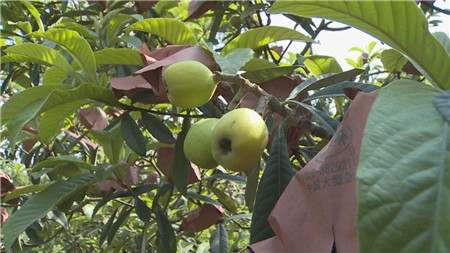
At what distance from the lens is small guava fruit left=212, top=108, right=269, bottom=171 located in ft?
2.19

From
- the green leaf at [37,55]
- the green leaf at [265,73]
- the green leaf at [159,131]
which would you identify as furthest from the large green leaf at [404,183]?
the green leaf at [37,55]

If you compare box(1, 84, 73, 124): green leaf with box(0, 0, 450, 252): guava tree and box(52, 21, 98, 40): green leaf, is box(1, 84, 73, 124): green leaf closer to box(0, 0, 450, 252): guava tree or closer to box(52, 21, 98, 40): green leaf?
box(0, 0, 450, 252): guava tree

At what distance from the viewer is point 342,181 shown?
1.82 ft

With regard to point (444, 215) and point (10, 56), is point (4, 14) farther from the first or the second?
point (444, 215)

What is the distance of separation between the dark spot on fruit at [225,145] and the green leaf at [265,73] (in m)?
0.32

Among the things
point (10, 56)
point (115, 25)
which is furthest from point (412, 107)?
point (115, 25)

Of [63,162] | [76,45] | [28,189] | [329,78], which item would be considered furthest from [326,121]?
[28,189]

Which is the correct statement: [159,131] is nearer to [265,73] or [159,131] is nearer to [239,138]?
[265,73]

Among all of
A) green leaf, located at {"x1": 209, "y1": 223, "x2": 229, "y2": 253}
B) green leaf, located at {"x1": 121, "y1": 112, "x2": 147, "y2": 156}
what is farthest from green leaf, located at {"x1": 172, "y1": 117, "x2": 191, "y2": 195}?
green leaf, located at {"x1": 209, "y1": 223, "x2": 229, "y2": 253}

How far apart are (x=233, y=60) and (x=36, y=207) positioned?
64 cm

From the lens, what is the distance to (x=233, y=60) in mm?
890

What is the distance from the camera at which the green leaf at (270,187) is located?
74 cm

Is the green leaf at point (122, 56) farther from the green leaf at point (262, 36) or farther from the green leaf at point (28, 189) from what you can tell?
the green leaf at point (28, 189)

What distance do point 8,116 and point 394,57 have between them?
102 centimetres
